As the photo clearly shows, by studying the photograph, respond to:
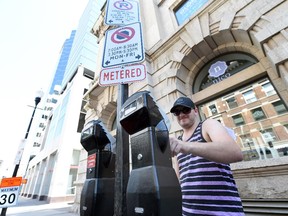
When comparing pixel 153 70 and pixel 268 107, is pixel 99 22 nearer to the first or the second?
pixel 153 70

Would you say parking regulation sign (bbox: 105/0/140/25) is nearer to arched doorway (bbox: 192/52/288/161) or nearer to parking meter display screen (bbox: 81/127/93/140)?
parking meter display screen (bbox: 81/127/93/140)

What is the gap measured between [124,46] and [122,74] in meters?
0.39

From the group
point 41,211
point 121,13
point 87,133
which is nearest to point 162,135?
point 87,133

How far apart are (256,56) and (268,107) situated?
1.13 metres

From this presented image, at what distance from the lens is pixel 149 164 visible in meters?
1.01

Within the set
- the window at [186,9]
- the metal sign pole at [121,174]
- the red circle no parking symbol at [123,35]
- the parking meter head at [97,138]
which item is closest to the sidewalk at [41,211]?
the parking meter head at [97,138]

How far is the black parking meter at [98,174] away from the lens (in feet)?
5.37

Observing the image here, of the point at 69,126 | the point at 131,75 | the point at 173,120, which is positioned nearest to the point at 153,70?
the point at 173,120

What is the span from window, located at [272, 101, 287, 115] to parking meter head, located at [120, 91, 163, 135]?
9.54 ft

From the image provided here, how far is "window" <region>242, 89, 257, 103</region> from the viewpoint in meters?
3.36

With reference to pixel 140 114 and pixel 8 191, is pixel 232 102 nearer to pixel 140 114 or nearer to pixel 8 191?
pixel 140 114

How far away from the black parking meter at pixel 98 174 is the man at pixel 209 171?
77cm

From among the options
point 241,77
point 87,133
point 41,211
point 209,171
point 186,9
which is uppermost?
point 186,9

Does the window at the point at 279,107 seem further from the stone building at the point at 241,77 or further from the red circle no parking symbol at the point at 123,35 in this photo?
the red circle no parking symbol at the point at 123,35
